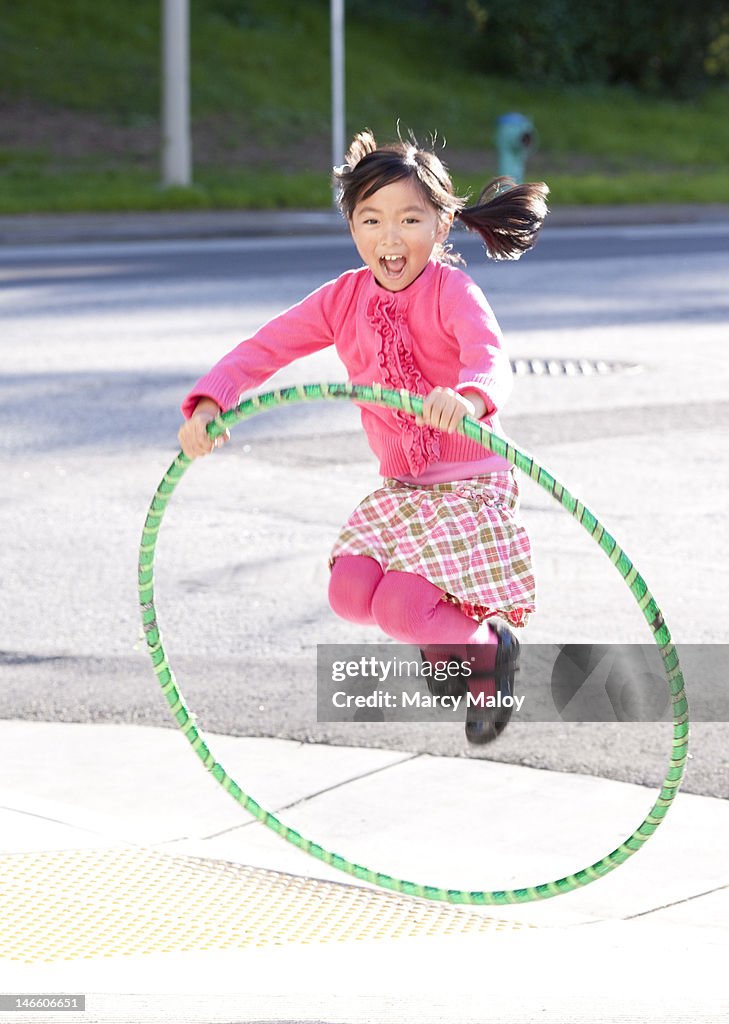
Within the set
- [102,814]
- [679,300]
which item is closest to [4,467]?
[102,814]

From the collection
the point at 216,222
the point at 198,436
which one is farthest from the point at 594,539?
the point at 216,222

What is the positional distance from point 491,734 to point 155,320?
971 cm

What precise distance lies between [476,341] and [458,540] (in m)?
0.44

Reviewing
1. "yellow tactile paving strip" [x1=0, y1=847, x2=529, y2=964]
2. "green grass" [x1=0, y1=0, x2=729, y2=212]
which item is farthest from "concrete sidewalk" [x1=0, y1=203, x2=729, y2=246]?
"yellow tactile paving strip" [x1=0, y1=847, x2=529, y2=964]

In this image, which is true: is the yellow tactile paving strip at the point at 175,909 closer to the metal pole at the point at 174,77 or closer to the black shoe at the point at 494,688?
the black shoe at the point at 494,688

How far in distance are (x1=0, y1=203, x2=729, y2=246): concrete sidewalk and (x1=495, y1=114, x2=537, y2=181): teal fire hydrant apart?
1106mm

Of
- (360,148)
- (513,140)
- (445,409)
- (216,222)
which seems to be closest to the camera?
(445,409)

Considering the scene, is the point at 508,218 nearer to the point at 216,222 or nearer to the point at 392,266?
the point at 392,266

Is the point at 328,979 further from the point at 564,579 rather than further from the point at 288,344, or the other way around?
the point at 564,579

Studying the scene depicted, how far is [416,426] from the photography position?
3842 millimetres

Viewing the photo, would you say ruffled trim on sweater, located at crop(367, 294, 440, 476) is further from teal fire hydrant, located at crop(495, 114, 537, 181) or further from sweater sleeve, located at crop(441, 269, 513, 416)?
teal fire hydrant, located at crop(495, 114, 537, 181)

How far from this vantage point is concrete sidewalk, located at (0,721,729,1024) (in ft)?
11.0

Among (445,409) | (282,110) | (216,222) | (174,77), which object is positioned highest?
(282,110)

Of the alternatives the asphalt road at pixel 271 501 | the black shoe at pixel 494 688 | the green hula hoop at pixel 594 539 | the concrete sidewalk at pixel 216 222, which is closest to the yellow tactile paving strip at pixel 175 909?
the green hula hoop at pixel 594 539
